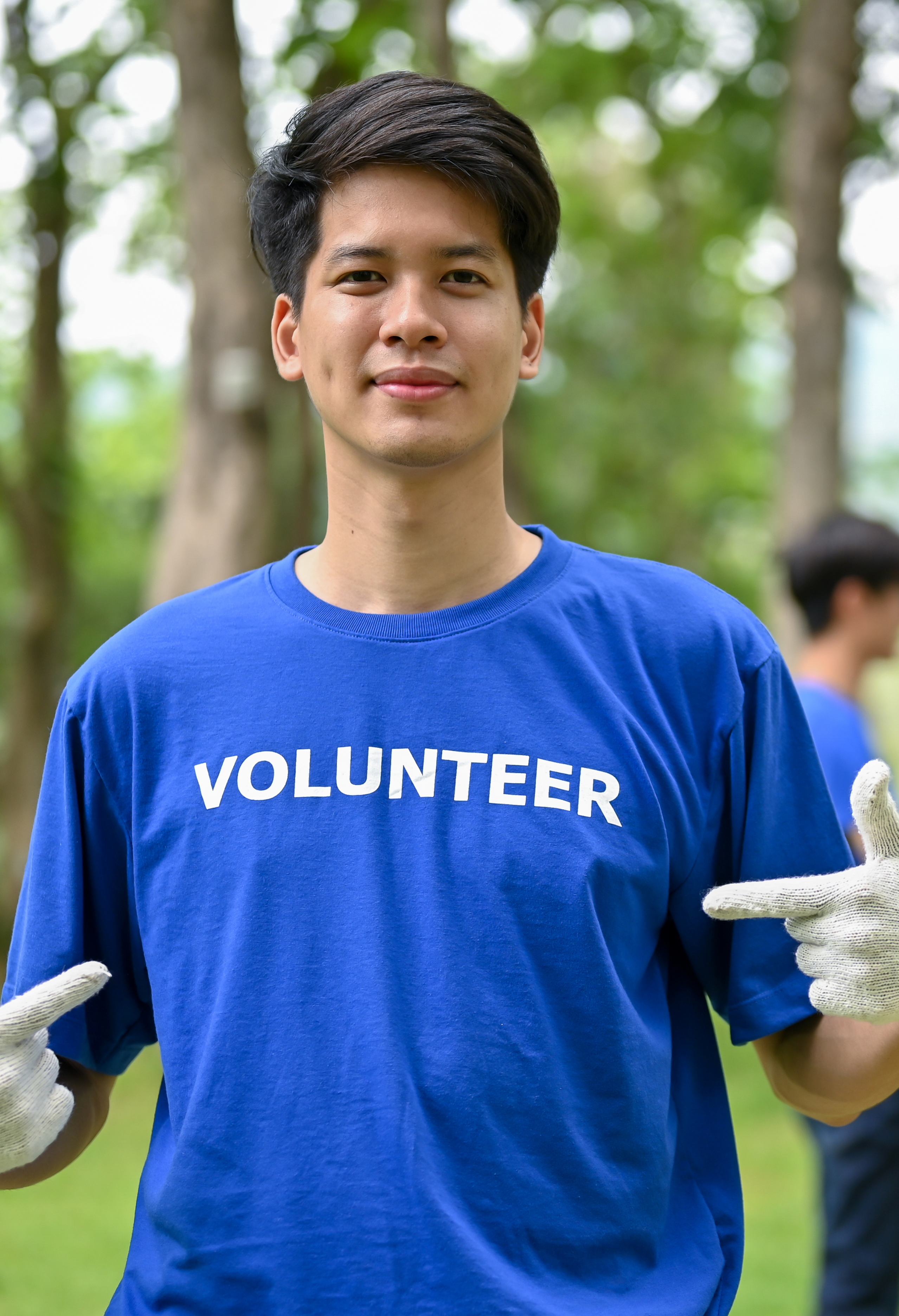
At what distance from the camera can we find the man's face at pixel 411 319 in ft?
5.50

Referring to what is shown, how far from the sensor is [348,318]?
171 centimetres

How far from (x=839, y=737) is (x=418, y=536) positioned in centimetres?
223

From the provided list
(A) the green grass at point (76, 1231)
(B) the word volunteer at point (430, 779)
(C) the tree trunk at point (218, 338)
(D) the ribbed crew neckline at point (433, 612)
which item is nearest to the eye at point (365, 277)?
(D) the ribbed crew neckline at point (433, 612)

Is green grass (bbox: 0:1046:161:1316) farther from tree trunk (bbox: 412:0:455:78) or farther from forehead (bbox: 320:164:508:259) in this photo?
tree trunk (bbox: 412:0:455:78)

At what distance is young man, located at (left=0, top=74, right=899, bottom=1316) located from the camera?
1.53 m

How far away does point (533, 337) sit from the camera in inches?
75.2

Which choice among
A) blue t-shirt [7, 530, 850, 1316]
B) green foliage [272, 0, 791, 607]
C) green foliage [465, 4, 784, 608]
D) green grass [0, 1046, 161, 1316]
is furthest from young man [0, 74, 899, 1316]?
green foliage [465, 4, 784, 608]

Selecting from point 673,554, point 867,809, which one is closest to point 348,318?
point 867,809

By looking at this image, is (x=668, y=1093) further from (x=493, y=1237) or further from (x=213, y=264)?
(x=213, y=264)

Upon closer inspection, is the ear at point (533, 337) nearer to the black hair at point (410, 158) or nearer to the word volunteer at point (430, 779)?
the black hair at point (410, 158)

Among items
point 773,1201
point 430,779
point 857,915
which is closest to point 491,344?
point 430,779

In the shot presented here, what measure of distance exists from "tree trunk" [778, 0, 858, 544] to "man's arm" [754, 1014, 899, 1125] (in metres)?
6.49

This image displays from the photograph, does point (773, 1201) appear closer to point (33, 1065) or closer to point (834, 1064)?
point (834, 1064)

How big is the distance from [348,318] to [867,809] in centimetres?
79
